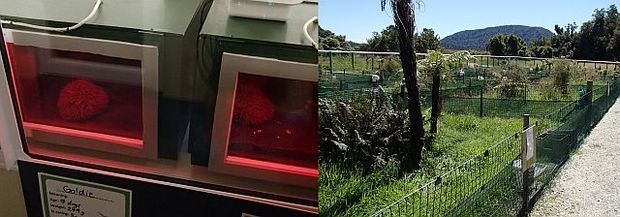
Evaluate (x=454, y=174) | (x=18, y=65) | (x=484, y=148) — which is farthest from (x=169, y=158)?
(x=484, y=148)

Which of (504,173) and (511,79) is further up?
(511,79)

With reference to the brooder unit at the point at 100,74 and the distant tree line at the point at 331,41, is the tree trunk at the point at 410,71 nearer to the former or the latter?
the distant tree line at the point at 331,41

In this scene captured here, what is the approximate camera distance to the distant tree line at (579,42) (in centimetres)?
→ 109

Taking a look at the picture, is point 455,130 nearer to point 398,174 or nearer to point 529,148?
point 398,174

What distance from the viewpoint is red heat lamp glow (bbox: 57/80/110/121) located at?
76 centimetres

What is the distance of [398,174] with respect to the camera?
1028 mm

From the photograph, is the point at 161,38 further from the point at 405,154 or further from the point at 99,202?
the point at 405,154

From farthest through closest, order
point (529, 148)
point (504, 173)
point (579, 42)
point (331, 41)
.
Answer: point (529, 148)
point (504, 173)
point (579, 42)
point (331, 41)

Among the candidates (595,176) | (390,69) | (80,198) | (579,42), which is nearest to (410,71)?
(390,69)

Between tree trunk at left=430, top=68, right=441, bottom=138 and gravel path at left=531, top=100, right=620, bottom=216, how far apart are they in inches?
20.9

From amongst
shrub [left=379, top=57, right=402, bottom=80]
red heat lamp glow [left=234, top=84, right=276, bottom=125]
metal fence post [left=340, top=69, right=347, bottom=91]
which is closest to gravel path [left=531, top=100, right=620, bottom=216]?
shrub [left=379, top=57, right=402, bottom=80]

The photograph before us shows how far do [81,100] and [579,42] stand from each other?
1.02m

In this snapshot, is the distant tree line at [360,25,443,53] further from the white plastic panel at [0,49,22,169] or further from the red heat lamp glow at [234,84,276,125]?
the white plastic panel at [0,49,22,169]

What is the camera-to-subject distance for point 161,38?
0.69m
